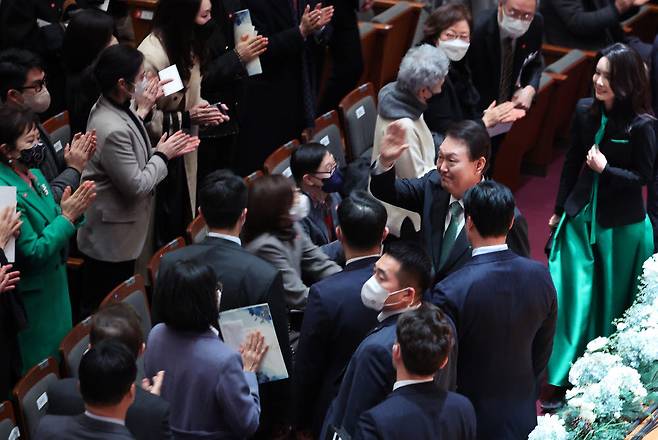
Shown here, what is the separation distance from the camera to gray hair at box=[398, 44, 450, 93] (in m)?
5.10

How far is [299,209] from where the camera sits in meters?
4.30

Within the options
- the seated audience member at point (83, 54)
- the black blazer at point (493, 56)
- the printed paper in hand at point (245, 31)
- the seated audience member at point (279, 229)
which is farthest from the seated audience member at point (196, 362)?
the black blazer at point (493, 56)

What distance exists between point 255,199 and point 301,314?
54 centimetres

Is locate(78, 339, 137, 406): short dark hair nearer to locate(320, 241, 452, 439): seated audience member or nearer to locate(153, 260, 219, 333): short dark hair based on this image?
locate(153, 260, 219, 333): short dark hair

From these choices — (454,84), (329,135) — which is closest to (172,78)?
(329,135)

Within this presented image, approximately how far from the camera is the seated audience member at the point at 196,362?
345cm

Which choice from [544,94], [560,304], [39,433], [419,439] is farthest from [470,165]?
[544,94]

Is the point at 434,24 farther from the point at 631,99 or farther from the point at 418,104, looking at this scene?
the point at 631,99

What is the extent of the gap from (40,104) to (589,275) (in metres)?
2.51

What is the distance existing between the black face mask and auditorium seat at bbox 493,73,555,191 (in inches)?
119

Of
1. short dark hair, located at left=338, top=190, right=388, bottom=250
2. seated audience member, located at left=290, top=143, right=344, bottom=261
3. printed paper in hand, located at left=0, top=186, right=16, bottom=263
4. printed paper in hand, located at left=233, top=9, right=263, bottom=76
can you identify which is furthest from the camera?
printed paper in hand, located at left=233, top=9, right=263, bottom=76

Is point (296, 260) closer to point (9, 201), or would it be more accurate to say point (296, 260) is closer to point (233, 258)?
point (233, 258)

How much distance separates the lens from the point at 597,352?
3.55 m

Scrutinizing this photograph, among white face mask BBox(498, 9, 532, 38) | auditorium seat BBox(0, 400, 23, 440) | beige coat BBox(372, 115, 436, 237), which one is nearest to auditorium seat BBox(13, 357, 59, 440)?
auditorium seat BBox(0, 400, 23, 440)
